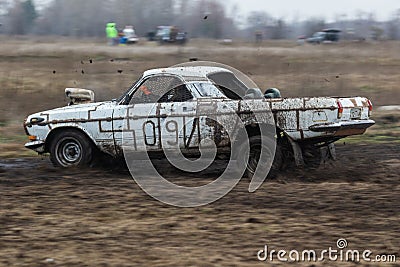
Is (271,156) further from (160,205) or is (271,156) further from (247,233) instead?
(247,233)

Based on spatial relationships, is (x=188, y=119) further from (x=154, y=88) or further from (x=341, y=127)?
(x=341, y=127)

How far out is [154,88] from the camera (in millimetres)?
9641

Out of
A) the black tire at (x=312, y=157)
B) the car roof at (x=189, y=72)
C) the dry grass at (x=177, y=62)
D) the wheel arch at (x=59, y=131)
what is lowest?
the black tire at (x=312, y=157)

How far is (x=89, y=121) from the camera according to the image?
32.2 feet

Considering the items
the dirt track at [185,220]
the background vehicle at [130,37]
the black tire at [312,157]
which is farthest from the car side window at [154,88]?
the background vehicle at [130,37]

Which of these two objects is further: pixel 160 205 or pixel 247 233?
pixel 160 205

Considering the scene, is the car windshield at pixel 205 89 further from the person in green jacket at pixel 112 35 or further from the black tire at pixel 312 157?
the person in green jacket at pixel 112 35

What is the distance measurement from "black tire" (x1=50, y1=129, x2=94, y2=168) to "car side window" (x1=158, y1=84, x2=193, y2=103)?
4.50 feet

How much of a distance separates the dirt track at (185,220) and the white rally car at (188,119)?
20.2 inches

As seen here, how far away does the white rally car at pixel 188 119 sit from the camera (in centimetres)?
898

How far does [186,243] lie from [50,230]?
4.60 ft

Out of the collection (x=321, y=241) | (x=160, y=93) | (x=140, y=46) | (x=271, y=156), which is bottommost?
(x=321, y=241)

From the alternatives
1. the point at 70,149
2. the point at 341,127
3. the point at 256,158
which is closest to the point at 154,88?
the point at 70,149

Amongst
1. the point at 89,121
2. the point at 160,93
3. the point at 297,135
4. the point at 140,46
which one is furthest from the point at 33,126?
the point at 140,46
